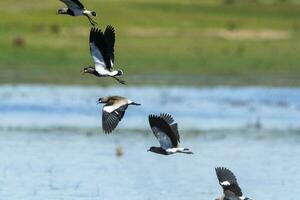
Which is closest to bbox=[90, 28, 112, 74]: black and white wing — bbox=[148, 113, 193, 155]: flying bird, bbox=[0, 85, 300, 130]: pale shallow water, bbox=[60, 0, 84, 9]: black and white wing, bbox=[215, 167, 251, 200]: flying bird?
bbox=[60, 0, 84, 9]: black and white wing

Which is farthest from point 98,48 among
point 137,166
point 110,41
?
point 137,166

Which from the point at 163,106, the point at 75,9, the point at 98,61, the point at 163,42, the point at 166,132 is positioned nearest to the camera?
the point at 98,61

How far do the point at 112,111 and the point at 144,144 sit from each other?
989cm

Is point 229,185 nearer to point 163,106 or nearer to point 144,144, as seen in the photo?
point 144,144

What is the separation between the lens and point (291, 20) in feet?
192

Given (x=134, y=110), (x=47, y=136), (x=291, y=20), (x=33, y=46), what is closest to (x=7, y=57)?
(x=33, y=46)

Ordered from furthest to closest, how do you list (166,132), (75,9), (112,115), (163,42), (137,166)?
(163,42)
(137,166)
(166,132)
(75,9)
(112,115)

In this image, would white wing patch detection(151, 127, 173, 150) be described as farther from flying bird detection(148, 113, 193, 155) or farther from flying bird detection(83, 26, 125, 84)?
flying bird detection(83, 26, 125, 84)

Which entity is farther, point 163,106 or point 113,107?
point 163,106

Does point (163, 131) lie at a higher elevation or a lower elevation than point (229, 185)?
higher

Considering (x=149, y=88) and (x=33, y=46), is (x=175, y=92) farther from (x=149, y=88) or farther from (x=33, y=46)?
(x=33, y=46)

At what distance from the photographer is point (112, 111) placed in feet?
47.4

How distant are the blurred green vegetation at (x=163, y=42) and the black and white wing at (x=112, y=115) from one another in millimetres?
22681

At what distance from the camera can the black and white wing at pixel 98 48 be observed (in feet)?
48.5
